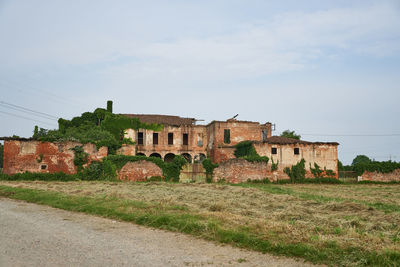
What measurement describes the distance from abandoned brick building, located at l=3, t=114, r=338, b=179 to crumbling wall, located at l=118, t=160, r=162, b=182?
2487 millimetres

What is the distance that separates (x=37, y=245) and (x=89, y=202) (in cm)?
563

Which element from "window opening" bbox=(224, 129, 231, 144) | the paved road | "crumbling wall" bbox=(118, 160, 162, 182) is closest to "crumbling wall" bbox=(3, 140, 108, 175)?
"crumbling wall" bbox=(118, 160, 162, 182)

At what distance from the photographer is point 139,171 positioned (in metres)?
27.1

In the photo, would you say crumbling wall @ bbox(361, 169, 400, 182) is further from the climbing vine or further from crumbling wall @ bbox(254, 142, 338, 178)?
the climbing vine

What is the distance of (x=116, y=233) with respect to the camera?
23.9ft

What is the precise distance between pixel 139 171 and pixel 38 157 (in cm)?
791

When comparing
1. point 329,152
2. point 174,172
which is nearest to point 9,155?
point 174,172

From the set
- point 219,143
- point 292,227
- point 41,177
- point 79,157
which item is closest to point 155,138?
point 219,143

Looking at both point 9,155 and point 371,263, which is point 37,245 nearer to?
point 371,263

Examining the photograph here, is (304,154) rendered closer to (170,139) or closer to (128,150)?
(170,139)

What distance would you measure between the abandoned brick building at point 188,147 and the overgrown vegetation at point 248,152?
0.47 metres

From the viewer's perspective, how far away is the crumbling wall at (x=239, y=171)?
28156 mm

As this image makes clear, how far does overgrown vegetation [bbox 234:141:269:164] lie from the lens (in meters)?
29.4

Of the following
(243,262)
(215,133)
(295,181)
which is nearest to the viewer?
(243,262)
